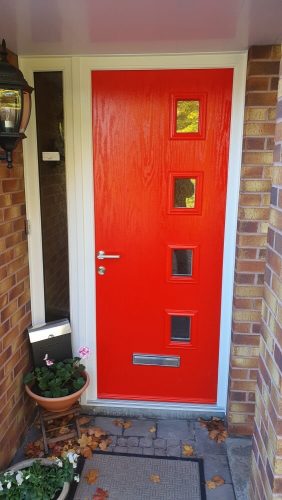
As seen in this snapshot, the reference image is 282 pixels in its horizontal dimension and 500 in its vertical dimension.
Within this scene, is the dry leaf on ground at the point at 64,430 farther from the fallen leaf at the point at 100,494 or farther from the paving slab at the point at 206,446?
the paving slab at the point at 206,446

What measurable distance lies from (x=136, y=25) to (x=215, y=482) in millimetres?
2402

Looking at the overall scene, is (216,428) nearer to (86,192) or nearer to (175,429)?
(175,429)

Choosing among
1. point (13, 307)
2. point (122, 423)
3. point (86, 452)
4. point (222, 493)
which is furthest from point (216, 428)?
point (13, 307)

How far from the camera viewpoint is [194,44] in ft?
7.14

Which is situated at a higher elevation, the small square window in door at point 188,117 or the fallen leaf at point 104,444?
the small square window in door at point 188,117

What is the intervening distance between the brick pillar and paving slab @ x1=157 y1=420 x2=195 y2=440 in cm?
99

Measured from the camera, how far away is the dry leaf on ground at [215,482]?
2.20 m

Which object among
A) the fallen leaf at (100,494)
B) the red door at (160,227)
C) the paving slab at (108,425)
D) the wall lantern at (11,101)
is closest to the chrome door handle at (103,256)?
the red door at (160,227)

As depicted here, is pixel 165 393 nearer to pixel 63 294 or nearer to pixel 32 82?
pixel 63 294

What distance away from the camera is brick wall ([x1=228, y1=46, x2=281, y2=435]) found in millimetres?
2211

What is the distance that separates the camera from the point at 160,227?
260 centimetres

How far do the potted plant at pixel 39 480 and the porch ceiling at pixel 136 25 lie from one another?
83.3 inches

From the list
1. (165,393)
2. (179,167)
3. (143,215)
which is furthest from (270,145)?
(165,393)

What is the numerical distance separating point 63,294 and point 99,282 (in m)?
0.26
